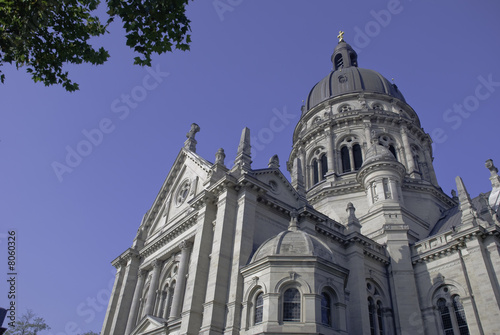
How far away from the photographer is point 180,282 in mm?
22750

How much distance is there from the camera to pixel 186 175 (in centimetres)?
2889

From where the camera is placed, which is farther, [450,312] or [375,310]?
[375,310]

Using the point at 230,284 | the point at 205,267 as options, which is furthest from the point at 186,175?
the point at 230,284

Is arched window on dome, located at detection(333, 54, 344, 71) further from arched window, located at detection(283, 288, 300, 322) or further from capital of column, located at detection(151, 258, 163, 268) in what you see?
arched window, located at detection(283, 288, 300, 322)

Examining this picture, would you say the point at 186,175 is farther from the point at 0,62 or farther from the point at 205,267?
the point at 0,62

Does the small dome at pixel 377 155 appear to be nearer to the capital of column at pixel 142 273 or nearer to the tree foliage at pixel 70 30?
the capital of column at pixel 142 273

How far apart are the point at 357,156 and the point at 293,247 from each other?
77.2 feet

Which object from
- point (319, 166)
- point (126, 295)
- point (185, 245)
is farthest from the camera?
point (319, 166)

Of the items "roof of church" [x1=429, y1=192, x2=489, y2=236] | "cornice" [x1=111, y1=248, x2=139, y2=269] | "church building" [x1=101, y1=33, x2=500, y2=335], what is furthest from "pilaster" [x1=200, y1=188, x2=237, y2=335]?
"roof of church" [x1=429, y1=192, x2=489, y2=236]

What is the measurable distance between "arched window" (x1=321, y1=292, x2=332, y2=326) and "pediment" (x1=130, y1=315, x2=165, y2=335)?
858 centimetres

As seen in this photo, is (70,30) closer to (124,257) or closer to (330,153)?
(124,257)

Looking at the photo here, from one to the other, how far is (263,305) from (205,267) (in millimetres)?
4536

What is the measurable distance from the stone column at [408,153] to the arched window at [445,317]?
15.4 meters

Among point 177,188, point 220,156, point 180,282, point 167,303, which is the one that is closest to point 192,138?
point 177,188
